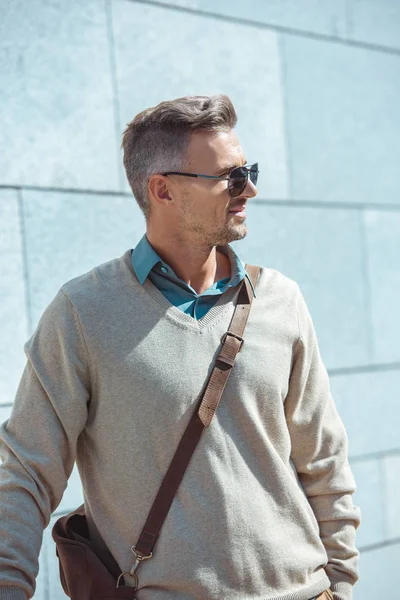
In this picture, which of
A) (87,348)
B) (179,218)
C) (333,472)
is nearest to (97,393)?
(87,348)

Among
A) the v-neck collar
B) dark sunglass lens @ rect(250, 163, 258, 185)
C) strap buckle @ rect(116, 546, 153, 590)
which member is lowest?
strap buckle @ rect(116, 546, 153, 590)

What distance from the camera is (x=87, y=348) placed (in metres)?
2.62

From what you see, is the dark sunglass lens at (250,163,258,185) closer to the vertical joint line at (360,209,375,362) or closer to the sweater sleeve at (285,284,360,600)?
the sweater sleeve at (285,284,360,600)

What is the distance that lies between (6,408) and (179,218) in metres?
1.24

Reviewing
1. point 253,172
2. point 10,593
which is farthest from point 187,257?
point 10,593

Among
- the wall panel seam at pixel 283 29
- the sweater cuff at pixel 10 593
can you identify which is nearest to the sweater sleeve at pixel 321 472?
the sweater cuff at pixel 10 593

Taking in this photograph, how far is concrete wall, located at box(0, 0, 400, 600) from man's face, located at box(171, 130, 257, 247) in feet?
3.52

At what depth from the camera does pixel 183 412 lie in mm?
2582

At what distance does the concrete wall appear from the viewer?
12.0 ft

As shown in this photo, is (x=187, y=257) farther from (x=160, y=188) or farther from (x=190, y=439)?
(x=190, y=439)

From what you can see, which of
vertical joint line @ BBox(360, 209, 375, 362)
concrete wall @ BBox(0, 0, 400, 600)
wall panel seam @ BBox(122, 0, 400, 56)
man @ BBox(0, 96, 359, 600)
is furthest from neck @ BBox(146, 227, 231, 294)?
vertical joint line @ BBox(360, 209, 375, 362)

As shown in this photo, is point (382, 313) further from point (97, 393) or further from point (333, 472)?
point (97, 393)

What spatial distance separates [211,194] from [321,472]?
97 cm

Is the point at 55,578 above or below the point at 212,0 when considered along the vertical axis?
below
